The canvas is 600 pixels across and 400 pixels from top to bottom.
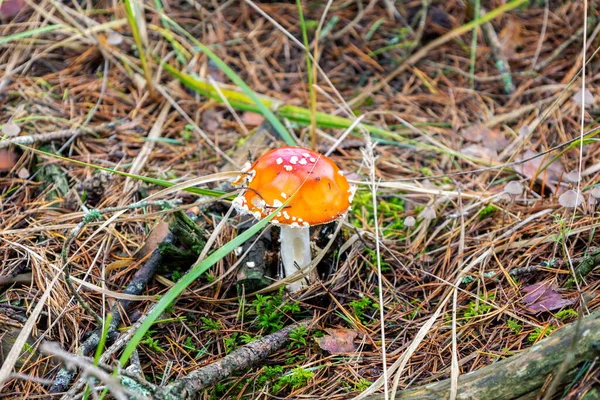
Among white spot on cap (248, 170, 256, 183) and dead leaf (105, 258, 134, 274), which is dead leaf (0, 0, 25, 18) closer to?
dead leaf (105, 258, 134, 274)

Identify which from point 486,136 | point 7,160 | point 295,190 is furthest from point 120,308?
point 486,136

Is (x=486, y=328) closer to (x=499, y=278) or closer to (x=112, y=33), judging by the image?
(x=499, y=278)

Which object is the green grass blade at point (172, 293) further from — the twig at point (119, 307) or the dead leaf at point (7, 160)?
the dead leaf at point (7, 160)

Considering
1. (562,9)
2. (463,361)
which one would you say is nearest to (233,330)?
(463,361)

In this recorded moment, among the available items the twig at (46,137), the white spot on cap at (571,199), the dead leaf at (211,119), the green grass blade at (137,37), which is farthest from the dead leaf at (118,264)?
the white spot on cap at (571,199)

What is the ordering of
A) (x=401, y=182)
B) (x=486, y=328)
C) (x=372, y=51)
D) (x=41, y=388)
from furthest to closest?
1. (x=372, y=51)
2. (x=401, y=182)
3. (x=486, y=328)
4. (x=41, y=388)

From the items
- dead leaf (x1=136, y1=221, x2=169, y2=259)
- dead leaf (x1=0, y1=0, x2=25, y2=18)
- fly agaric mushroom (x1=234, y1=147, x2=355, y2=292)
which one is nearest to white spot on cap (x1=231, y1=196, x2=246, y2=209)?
fly agaric mushroom (x1=234, y1=147, x2=355, y2=292)
